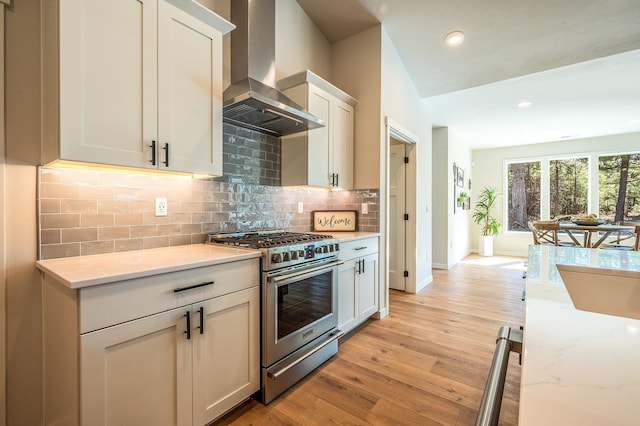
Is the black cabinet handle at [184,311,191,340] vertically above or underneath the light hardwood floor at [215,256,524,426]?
above

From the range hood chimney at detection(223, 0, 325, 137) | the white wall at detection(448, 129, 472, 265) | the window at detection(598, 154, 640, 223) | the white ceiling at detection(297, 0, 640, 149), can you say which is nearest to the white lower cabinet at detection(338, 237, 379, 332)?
the range hood chimney at detection(223, 0, 325, 137)

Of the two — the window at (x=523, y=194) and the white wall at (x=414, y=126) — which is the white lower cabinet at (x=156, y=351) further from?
the window at (x=523, y=194)

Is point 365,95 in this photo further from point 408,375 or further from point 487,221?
point 487,221

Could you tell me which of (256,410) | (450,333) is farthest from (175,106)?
(450,333)

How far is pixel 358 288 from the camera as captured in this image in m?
2.67

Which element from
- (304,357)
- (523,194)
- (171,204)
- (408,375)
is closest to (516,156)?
(523,194)

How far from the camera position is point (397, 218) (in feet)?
13.3

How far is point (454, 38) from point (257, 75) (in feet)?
7.16

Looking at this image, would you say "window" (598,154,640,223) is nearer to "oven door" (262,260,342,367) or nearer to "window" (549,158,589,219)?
"window" (549,158,589,219)

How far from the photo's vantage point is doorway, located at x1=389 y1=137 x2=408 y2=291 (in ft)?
13.1

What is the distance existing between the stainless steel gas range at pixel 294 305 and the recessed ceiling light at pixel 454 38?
2.52 metres

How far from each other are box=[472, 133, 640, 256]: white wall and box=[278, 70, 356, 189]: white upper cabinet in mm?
5941

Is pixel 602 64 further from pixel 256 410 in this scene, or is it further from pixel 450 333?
pixel 256 410

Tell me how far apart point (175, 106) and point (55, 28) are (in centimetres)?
55
